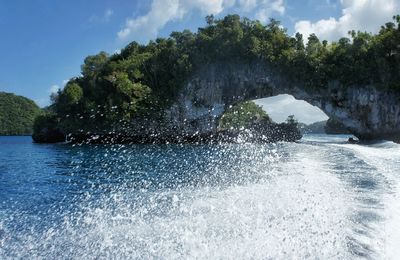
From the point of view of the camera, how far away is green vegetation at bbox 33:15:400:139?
172ft

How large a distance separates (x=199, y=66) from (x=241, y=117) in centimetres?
1998

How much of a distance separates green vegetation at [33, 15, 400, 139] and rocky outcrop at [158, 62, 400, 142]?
1.25m

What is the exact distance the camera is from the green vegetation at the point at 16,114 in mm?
140125

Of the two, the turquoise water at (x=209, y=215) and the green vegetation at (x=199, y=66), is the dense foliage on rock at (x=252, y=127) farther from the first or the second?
the turquoise water at (x=209, y=215)

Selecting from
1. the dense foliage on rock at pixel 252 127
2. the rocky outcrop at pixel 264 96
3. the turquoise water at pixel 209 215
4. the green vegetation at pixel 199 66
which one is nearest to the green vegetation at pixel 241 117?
the dense foliage on rock at pixel 252 127

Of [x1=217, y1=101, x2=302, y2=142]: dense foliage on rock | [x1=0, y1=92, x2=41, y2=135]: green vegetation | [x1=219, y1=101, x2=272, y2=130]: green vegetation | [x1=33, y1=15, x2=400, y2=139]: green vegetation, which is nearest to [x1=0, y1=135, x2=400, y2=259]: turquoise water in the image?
[x1=33, y1=15, x2=400, y2=139]: green vegetation

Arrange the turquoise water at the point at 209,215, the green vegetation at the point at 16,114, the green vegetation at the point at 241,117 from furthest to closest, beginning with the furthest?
the green vegetation at the point at 16,114
the green vegetation at the point at 241,117
the turquoise water at the point at 209,215

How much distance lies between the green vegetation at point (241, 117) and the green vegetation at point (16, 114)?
92.8 meters

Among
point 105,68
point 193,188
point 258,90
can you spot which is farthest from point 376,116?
point 193,188

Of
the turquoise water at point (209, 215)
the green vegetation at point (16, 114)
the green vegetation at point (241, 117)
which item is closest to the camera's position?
the turquoise water at point (209, 215)

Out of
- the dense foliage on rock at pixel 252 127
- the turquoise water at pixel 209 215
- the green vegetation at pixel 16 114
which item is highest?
the green vegetation at pixel 16 114

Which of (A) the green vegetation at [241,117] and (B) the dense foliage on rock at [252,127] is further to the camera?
(A) the green vegetation at [241,117]

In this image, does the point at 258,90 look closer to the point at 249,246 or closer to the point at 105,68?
the point at 105,68

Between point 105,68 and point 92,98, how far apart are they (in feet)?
18.3
